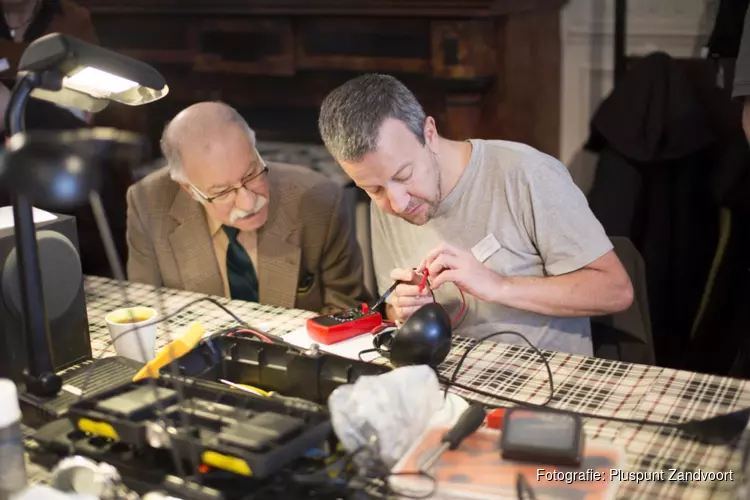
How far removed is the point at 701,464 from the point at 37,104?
7.83ft

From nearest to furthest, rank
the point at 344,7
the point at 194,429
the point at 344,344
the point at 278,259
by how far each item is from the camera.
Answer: the point at 194,429 < the point at 344,344 < the point at 278,259 < the point at 344,7

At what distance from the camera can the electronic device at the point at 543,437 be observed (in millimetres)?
1085

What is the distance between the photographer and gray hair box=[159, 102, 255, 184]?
6.64 ft

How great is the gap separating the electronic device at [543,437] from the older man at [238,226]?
3.38ft

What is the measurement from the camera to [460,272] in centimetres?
163

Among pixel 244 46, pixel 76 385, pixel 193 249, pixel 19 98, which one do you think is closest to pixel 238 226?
pixel 193 249

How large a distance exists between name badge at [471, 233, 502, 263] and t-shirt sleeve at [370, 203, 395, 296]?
226mm

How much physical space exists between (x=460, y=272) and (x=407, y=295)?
0.11m

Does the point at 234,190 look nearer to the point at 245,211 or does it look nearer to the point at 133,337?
the point at 245,211

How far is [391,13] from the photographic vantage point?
2875 mm

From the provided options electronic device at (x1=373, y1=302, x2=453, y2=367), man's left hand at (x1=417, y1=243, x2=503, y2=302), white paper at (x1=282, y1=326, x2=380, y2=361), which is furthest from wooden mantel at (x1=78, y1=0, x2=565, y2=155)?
electronic device at (x1=373, y1=302, x2=453, y2=367)

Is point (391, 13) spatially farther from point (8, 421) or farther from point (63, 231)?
point (8, 421)

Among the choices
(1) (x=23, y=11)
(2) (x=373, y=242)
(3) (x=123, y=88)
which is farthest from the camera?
(1) (x=23, y=11)

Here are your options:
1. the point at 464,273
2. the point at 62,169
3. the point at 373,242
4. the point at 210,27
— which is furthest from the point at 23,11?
the point at 62,169
